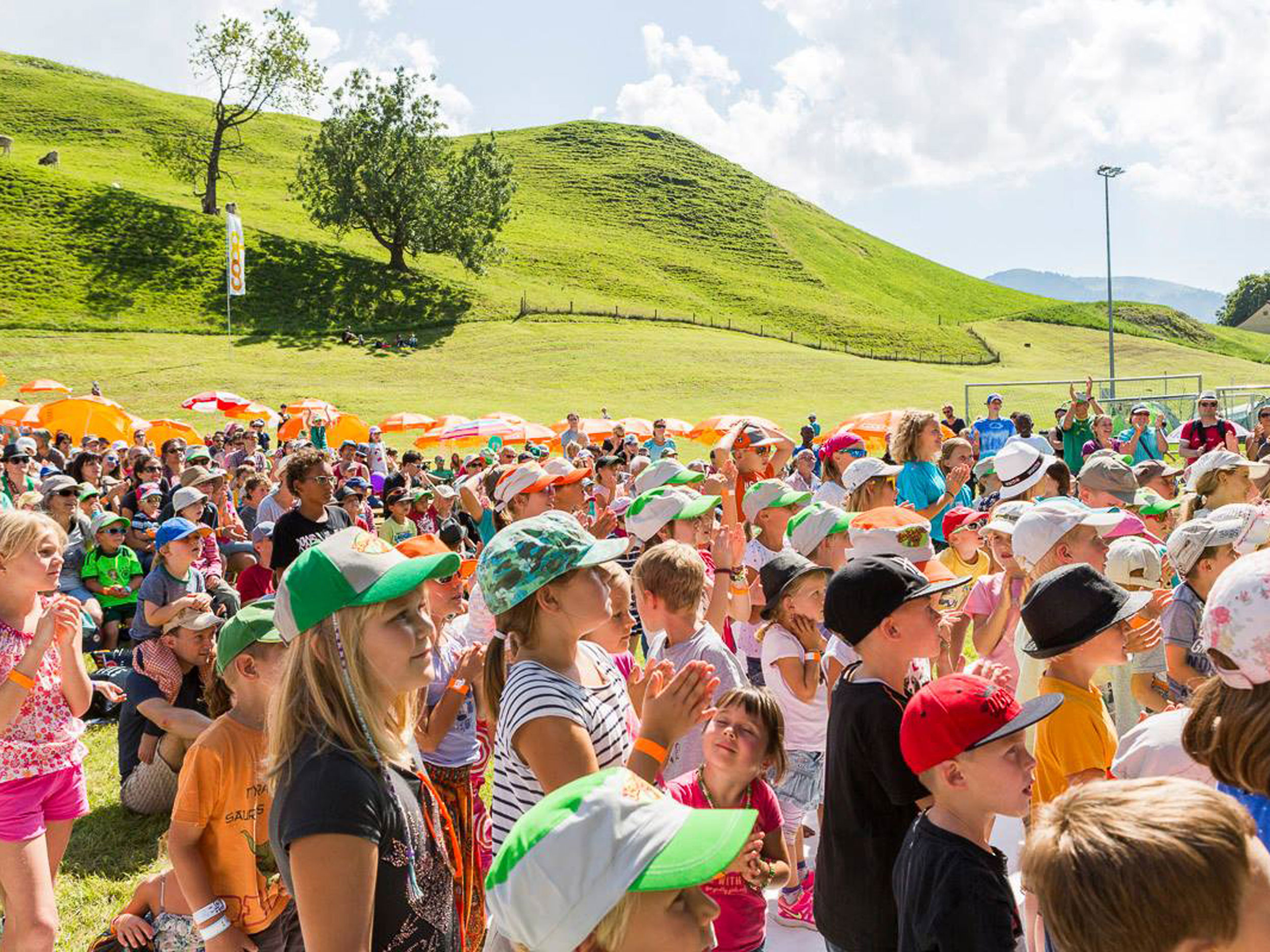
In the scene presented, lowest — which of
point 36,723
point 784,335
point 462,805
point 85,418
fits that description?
point 462,805

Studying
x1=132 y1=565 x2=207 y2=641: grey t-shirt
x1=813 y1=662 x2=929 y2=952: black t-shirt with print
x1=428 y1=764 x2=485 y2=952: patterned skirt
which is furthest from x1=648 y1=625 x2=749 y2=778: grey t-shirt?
x1=132 y1=565 x2=207 y2=641: grey t-shirt

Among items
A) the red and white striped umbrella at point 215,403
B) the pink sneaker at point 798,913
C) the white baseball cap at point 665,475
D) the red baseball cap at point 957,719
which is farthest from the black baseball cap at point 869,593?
the red and white striped umbrella at point 215,403

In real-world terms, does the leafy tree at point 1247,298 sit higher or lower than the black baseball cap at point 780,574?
higher

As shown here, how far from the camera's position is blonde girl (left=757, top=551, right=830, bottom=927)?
4.88 m

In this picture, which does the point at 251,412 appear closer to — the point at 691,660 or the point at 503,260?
the point at 691,660

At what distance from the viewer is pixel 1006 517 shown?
6.50 metres

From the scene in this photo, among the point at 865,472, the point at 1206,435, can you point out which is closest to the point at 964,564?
the point at 865,472

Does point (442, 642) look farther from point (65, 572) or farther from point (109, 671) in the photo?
point (65, 572)

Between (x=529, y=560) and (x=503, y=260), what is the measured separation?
7789 centimetres

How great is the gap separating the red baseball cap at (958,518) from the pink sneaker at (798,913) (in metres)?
3.39

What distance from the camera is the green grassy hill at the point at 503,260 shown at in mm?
59500

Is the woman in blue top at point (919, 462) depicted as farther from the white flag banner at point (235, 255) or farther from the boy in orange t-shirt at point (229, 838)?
the white flag banner at point (235, 255)

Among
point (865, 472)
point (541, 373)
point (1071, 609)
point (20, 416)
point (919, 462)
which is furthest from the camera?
point (541, 373)

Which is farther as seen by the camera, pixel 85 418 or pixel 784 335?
pixel 784 335
